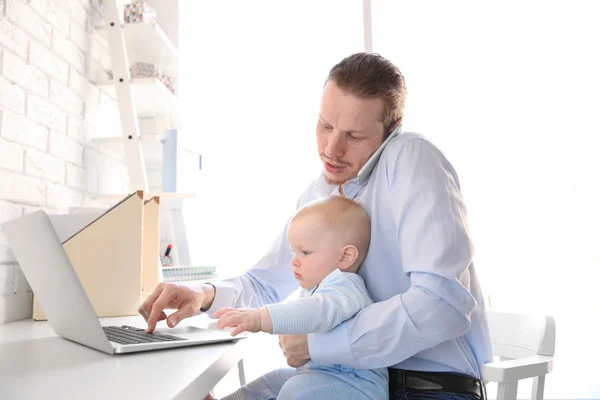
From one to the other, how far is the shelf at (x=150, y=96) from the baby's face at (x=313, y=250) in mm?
1484

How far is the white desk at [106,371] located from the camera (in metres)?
0.79

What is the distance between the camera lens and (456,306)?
3.62ft

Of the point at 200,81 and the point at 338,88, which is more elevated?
the point at 200,81

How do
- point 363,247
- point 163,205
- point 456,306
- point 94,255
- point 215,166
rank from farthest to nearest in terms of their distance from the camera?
point 215,166 → point 163,205 → point 94,255 → point 363,247 → point 456,306

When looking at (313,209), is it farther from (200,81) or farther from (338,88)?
(200,81)

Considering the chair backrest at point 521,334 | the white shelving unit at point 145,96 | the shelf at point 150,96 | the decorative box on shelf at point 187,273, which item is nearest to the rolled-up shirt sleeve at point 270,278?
the chair backrest at point 521,334

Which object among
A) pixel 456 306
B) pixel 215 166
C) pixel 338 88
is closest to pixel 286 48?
pixel 215 166

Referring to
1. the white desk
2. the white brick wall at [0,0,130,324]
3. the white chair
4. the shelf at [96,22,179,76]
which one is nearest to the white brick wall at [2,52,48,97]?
the white brick wall at [0,0,130,324]

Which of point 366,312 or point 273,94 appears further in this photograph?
point 273,94

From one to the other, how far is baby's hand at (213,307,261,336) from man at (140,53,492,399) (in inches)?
6.7

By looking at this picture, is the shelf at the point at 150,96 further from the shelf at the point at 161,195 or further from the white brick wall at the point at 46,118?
the shelf at the point at 161,195

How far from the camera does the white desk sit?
31.2 inches

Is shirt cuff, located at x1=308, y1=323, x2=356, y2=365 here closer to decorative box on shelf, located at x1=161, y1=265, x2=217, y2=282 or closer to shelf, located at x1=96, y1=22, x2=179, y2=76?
decorative box on shelf, located at x1=161, y1=265, x2=217, y2=282

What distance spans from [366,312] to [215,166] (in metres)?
2.10
